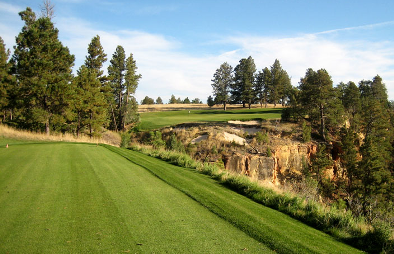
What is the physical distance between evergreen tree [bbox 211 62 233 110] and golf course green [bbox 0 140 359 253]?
58.7 m

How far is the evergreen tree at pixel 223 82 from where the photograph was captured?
66.3 metres

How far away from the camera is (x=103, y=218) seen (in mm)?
5082

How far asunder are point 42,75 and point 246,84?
48400mm

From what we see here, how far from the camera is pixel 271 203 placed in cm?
762

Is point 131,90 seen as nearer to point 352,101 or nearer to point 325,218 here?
point 352,101

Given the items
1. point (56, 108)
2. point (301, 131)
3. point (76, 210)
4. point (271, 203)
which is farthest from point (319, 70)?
point (76, 210)

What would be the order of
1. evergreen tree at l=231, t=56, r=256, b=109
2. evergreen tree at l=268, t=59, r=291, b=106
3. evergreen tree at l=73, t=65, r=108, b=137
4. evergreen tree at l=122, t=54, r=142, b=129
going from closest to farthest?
evergreen tree at l=73, t=65, r=108, b=137 → evergreen tree at l=122, t=54, r=142, b=129 → evergreen tree at l=231, t=56, r=256, b=109 → evergreen tree at l=268, t=59, r=291, b=106

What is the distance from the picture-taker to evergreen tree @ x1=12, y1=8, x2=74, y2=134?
2619 cm

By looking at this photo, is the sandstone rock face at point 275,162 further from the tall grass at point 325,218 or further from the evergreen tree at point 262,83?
the evergreen tree at point 262,83

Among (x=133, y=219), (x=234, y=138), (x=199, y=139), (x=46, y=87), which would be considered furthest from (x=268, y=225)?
(x=46, y=87)

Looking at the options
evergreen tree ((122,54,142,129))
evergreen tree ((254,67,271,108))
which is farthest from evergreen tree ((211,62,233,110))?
evergreen tree ((122,54,142,129))

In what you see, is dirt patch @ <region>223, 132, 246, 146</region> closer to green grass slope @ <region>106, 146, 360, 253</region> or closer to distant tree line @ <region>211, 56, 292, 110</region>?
green grass slope @ <region>106, 146, 360, 253</region>

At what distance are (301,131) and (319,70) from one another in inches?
298

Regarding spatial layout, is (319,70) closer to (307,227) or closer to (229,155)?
(229,155)
